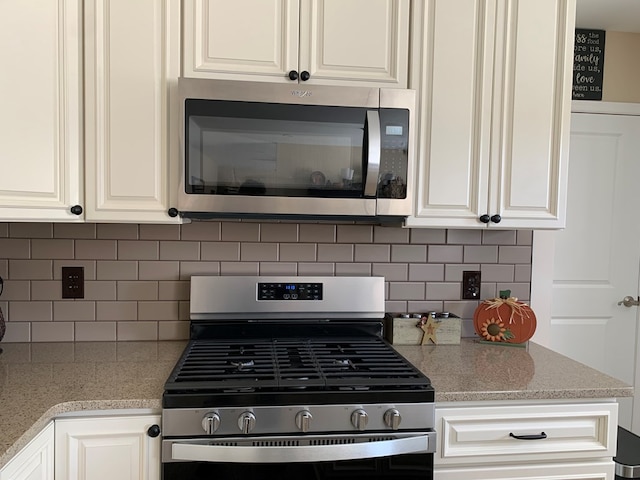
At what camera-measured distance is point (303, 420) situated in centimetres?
140

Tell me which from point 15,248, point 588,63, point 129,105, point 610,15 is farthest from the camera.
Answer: point 588,63

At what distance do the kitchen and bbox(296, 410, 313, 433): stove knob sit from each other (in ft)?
2.43

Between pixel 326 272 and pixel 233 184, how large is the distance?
61 cm

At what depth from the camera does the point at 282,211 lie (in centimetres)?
169

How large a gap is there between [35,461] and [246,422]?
52 centimetres

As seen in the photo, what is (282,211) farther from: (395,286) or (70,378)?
(70,378)

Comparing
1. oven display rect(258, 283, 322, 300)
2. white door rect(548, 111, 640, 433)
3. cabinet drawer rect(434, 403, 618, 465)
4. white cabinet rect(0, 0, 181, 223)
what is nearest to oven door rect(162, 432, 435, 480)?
cabinet drawer rect(434, 403, 618, 465)

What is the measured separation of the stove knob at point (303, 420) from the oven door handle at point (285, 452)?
0.17 ft

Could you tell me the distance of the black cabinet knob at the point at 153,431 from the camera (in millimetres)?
1390

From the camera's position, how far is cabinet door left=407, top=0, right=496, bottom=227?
1784 millimetres

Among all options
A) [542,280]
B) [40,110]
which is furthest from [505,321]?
[40,110]

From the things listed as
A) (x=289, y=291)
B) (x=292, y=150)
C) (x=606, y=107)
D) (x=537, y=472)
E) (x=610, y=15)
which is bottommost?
(x=537, y=472)

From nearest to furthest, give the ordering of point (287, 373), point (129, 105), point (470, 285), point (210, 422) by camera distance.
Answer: point (210, 422)
point (287, 373)
point (129, 105)
point (470, 285)

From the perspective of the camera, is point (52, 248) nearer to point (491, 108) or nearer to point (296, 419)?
point (296, 419)
